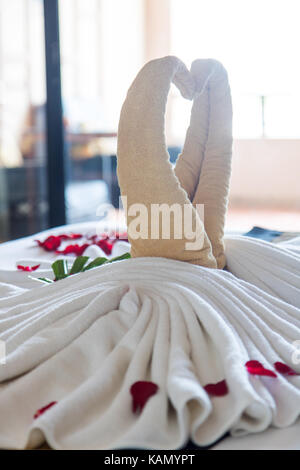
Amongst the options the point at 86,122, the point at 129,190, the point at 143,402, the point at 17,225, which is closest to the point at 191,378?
the point at 143,402

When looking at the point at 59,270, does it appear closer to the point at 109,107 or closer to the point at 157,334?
the point at 157,334

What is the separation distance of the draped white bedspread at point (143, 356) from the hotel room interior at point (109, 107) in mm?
40

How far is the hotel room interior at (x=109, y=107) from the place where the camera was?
3391 mm

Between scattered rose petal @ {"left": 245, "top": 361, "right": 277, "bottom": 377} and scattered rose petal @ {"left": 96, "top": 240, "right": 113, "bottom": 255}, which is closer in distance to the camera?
scattered rose petal @ {"left": 245, "top": 361, "right": 277, "bottom": 377}

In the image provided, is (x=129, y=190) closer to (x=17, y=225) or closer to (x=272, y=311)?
(x=272, y=311)

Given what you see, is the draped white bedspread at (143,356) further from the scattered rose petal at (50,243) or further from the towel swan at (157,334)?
the scattered rose petal at (50,243)

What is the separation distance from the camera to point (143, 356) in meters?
0.67

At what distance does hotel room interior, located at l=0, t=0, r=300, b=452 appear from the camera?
11.1ft

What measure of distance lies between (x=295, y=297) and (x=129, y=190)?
350 millimetres

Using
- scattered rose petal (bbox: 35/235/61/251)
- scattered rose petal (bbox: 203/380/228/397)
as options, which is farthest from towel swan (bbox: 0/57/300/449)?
scattered rose petal (bbox: 35/235/61/251)

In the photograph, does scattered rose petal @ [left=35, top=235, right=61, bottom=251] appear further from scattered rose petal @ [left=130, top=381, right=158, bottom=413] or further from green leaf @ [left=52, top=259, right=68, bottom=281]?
scattered rose petal @ [left=130, top=381, right=158, bottom=413]

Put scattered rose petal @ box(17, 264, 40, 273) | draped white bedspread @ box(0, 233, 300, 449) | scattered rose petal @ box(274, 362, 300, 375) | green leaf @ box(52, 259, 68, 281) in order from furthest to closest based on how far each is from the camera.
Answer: scattered rose petal @ box(17, 264, 40, 273) < green leaf @ box(52, 259, 68, 281) < scattered rose petal @ box(274, 362, 300, 375) < draped white bedspread @ box(0, 233, 300, 449)

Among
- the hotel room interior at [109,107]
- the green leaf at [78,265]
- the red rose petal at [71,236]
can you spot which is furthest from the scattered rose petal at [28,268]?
the red rose petal at [71,236]

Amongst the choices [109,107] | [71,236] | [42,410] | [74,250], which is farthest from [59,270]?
[109,107]
